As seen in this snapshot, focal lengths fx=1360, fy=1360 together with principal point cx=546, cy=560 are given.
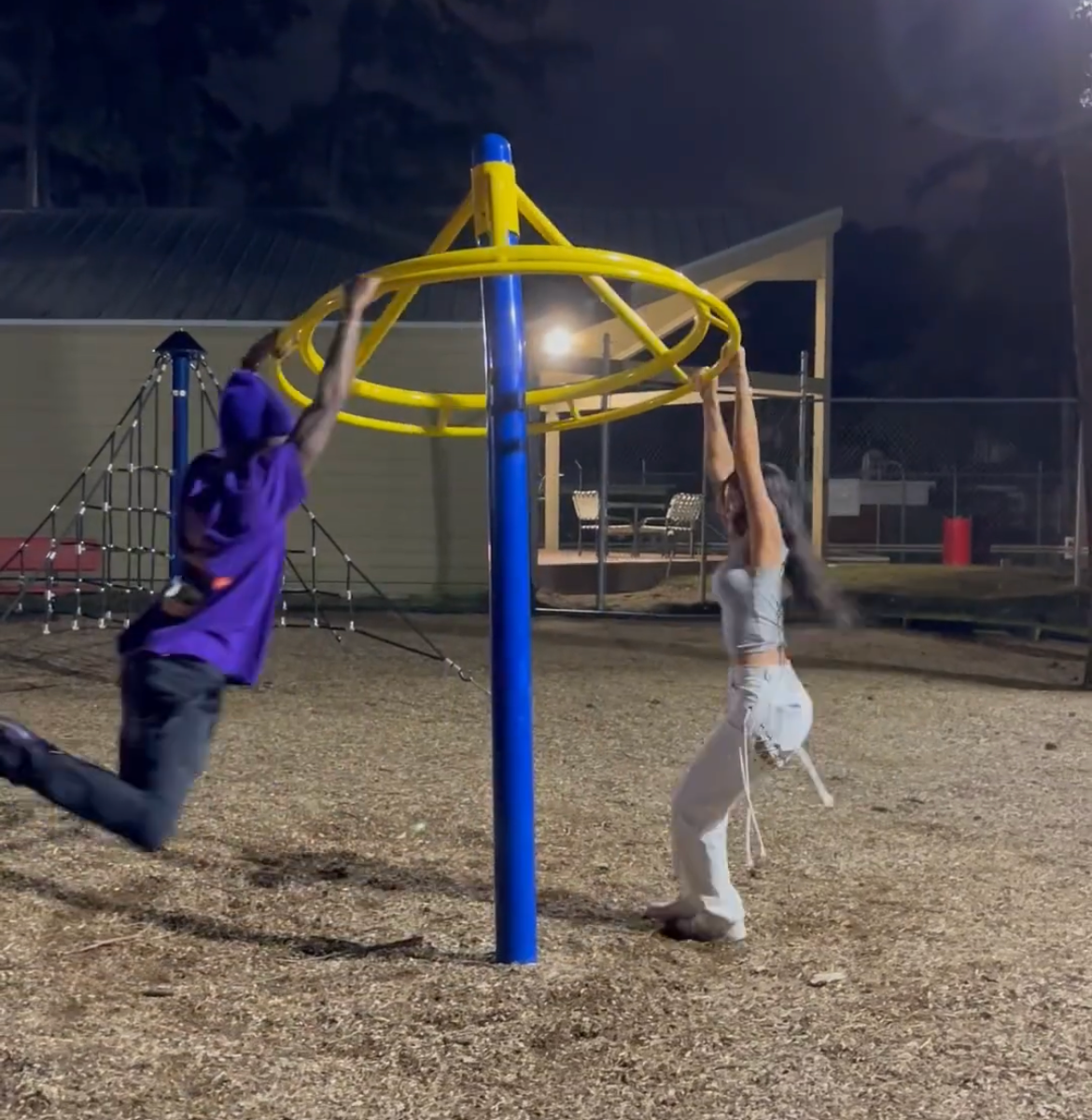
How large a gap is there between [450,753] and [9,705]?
367 cm

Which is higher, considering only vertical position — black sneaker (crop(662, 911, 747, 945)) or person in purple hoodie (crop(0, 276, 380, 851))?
Answer: person in purple hoodie (crop(0, 276, 380, 851))

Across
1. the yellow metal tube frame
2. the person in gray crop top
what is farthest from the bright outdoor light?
the person in gray crop top

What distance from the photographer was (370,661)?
1217 centimetres

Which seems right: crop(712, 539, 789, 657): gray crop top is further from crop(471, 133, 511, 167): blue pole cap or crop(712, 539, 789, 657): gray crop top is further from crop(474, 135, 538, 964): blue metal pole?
crop(471, 133, 511, 167): blue pole cap

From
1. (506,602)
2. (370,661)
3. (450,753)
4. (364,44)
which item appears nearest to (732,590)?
(506,602)

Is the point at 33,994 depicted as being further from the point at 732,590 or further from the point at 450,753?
the point at 450,753

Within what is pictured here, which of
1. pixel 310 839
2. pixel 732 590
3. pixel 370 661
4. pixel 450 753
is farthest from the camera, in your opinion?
pixel 370 661

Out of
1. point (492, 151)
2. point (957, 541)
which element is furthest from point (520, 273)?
point (957, 541)

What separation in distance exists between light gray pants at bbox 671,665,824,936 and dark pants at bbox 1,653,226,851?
163 cm

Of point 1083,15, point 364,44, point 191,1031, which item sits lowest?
point 191,1031

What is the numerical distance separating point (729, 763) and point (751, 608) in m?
0.52

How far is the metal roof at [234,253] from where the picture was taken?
1805 centimetres

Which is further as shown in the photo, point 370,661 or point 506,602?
point 370,661

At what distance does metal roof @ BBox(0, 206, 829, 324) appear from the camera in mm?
18047
